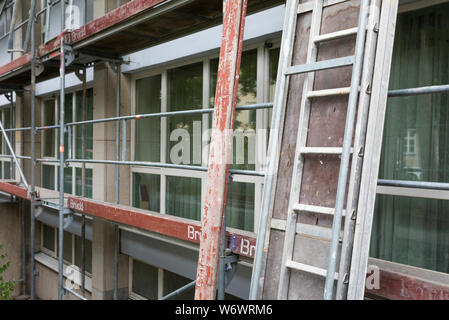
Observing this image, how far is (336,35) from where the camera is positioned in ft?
8.54

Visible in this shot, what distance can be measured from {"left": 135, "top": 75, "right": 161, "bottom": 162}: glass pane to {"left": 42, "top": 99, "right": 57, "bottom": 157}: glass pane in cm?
397

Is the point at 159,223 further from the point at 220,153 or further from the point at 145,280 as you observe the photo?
the point at 145,280

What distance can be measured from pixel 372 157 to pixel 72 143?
312 inches

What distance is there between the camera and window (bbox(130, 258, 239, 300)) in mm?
6408

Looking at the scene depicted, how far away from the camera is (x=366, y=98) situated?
239 cm

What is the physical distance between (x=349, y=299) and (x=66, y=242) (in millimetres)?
8623

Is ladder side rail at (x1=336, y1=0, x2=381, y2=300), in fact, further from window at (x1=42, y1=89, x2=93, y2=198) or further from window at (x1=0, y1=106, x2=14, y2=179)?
window at (x1=0, y1=106, x2=14, y2=179)

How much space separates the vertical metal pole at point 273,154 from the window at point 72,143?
511cm

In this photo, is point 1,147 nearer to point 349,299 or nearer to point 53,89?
point 53,89

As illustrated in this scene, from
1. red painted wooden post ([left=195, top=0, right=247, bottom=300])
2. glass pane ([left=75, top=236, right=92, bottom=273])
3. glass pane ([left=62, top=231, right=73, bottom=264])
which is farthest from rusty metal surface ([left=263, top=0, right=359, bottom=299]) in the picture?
glass pane ([left=62, top=231, right=73, bottom=264])

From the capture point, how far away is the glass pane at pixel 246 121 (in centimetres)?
498

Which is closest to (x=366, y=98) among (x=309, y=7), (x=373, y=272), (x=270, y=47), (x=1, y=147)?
(x=309, y=7)

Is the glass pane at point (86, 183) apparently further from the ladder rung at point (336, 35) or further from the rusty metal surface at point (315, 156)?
the ladder rung at point (336, 35)
